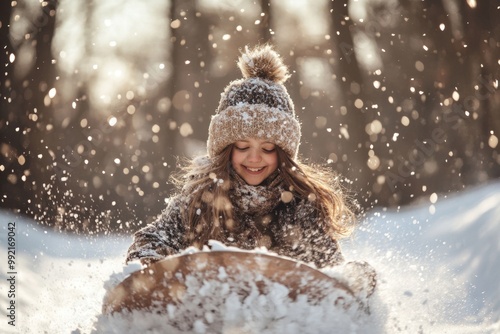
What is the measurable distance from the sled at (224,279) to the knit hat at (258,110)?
1.26 metres

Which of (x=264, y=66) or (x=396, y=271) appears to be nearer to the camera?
(x=264, y=66)

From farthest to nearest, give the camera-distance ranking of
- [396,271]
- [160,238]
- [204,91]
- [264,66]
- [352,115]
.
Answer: [352,115] < [204,91] < [396,271] < [264,66] < [160,238]

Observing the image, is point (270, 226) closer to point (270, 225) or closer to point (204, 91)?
point (270, 225)

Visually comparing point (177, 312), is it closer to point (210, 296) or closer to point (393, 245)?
point (210, 296)

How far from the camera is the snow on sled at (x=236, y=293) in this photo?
139cm

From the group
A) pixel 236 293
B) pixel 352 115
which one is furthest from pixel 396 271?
pixel 352 115

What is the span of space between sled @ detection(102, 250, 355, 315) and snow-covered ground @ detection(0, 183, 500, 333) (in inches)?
11.0

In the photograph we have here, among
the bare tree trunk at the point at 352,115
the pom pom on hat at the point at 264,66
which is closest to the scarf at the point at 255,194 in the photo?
the pom pom on hat at the point at 264,66

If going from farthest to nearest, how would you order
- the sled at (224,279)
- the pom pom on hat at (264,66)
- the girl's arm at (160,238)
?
the pom pom on hat at (264,66)
the girl's arm at (160,238)
the sled at (224,279)

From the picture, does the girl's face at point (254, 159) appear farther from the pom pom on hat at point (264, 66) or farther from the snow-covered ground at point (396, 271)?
the snow-covered ground at point (396, 271)

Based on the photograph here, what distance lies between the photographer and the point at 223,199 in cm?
Answer: 261

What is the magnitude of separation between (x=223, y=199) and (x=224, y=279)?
4.04 ft

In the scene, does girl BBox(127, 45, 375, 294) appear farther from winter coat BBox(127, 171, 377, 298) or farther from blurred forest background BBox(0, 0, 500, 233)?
blurred forest background BBox(0, 0, 500, 233)

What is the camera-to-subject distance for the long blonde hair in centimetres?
259
